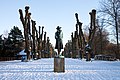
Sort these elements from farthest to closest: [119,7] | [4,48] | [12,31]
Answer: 1. [12,31]
2. [4,48]
3. [119,7]

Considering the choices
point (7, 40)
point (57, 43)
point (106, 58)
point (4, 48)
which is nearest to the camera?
point (57, 43)

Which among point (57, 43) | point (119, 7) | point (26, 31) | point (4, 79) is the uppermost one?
point (119, 7)

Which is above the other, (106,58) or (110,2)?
(110,2)

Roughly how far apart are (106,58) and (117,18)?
1106 centimetres

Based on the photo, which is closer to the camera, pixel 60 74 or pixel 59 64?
pixel 60 74

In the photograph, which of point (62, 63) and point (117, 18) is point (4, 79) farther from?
point (117, 18)

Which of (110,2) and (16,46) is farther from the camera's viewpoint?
(16,46)

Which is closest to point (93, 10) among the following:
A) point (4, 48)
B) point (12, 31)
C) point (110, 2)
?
point (110, 2)

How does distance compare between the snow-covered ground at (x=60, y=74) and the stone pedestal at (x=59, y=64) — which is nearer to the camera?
the snow-covered ground at (x=60, y=74)

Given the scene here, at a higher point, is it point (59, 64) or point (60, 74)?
point (59, 64)

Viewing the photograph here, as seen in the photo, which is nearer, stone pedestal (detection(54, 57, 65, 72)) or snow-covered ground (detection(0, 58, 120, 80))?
snow-covered ground (detection(0, 58, 120, 80))

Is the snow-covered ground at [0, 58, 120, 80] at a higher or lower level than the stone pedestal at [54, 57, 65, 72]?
lower

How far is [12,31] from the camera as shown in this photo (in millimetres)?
97500

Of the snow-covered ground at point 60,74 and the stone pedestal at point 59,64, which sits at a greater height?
the stone pedestal at point 59,64
